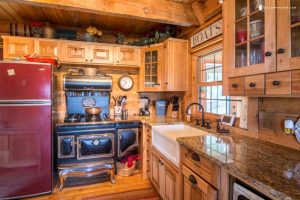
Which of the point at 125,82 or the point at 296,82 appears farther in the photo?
the point at 125,82

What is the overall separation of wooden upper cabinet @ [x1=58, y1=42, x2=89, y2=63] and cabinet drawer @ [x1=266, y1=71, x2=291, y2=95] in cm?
249

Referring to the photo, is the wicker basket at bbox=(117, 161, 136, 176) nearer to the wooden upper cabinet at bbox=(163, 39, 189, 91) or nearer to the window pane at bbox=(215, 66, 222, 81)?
the wooden upper cabinet at bbox=(163, 39, 189, 91)

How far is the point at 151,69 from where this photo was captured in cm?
300

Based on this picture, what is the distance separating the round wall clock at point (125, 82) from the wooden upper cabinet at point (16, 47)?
1.41 m

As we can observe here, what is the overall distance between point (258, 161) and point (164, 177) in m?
1.13

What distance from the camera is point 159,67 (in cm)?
286

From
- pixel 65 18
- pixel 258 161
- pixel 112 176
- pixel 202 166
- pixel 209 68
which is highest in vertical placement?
pixel 65 18

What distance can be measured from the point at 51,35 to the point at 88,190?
230cm

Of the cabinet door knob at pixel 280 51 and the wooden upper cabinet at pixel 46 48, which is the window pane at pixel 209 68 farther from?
the wooden upper cabinet at pixel 46 48

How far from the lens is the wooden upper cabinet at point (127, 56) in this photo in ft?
9.82

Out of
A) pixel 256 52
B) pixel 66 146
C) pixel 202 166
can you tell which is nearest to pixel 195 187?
pixel 202 166

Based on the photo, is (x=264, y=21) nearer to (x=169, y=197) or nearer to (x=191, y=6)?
(x=191, y=6)

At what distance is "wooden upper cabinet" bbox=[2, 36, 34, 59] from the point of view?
253cm

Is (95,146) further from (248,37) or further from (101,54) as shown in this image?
(248,37)
